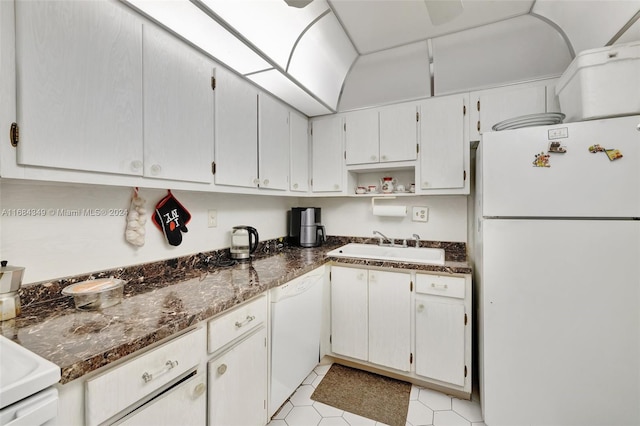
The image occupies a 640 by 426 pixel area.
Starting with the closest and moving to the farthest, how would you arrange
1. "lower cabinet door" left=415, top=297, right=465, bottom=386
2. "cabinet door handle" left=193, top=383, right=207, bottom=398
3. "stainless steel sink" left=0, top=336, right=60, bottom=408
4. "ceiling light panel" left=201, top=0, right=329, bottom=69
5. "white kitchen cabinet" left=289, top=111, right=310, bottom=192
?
1. "stainless steel sink" left=0, top=336, right=60, bottom=408
2. "cabinet door handle" left=193, top=383, right=207, bottom=398
3. "ceiling light panel" left=201, top=0, right=329, bottom=69
4. "lower cabinet door" left=415, top=297, right=465, bottom=386
5. "white kitchen cabinet" left=289, top=111, right=310, bottom=192

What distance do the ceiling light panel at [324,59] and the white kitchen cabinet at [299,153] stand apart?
30cm

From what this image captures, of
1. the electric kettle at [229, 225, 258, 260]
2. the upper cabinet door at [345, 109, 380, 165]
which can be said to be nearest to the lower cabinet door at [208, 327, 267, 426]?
the electric kettle at [229, 225, 258, 260]

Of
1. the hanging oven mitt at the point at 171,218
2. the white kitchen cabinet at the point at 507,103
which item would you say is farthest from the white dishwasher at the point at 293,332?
the white kitchen cabinet at the point at 507,103

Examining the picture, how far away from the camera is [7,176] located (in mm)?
772

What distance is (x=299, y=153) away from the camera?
2279 mm

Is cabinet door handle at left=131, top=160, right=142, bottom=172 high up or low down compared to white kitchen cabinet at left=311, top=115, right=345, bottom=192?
down

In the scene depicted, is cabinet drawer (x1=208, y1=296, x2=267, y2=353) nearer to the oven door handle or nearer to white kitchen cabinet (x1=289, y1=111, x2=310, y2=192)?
the oven door handle

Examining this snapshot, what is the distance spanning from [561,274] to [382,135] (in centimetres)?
145

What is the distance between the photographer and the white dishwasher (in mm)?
1404

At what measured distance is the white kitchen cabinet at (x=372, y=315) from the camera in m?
1.80

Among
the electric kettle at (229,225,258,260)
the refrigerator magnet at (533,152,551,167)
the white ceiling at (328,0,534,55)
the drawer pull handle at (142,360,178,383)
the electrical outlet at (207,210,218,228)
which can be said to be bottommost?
the drawer pull handle at (142,360,178,383)

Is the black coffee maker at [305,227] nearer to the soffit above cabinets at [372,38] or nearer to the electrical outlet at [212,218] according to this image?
the electrical outlet at [212,218]

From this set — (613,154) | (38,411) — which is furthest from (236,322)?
(613,154)

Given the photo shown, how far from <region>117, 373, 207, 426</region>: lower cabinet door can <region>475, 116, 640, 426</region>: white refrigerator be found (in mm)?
1443
